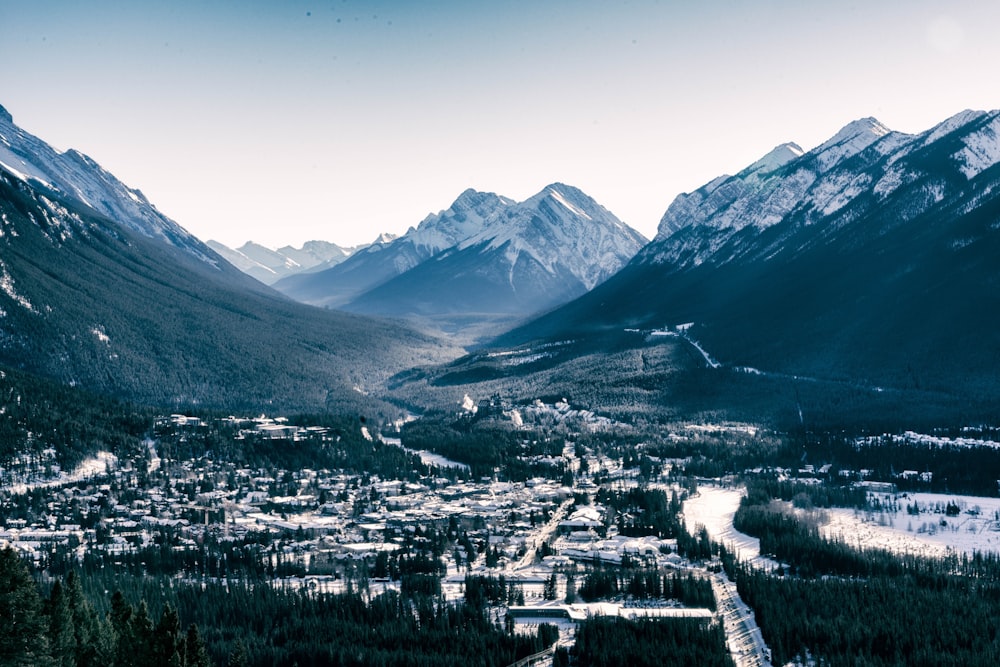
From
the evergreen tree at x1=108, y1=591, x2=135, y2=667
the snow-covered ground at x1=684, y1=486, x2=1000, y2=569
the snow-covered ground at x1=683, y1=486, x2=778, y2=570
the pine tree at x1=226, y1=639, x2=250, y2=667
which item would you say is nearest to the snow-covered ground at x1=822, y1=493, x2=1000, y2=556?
the snow-covered ground at x1=684, y1=486, x2=1000, y2=569

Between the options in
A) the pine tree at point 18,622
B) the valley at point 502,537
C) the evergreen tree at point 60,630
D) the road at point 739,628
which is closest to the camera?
the pine tree at point 18,622

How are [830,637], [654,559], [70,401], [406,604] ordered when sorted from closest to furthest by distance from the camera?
[830,637], [406,604], [654,559], [70,401]

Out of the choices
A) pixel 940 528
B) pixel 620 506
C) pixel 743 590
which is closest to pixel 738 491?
pixel 620 506

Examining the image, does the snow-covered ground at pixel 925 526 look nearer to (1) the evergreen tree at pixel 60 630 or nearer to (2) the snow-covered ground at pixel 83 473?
(1) the evergreen tree at pixel 60 630

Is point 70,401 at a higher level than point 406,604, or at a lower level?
higher

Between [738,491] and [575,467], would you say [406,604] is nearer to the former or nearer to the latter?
[738,491]

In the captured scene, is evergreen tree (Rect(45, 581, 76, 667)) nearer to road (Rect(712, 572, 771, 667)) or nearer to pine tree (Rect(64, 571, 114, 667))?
pine tree (Rect(64, 571, 114, 667))

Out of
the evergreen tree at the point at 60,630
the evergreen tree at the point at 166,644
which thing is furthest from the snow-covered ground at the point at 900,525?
the evergreen tree at the point at 60,630

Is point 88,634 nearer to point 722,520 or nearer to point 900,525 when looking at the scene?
point 722,520
